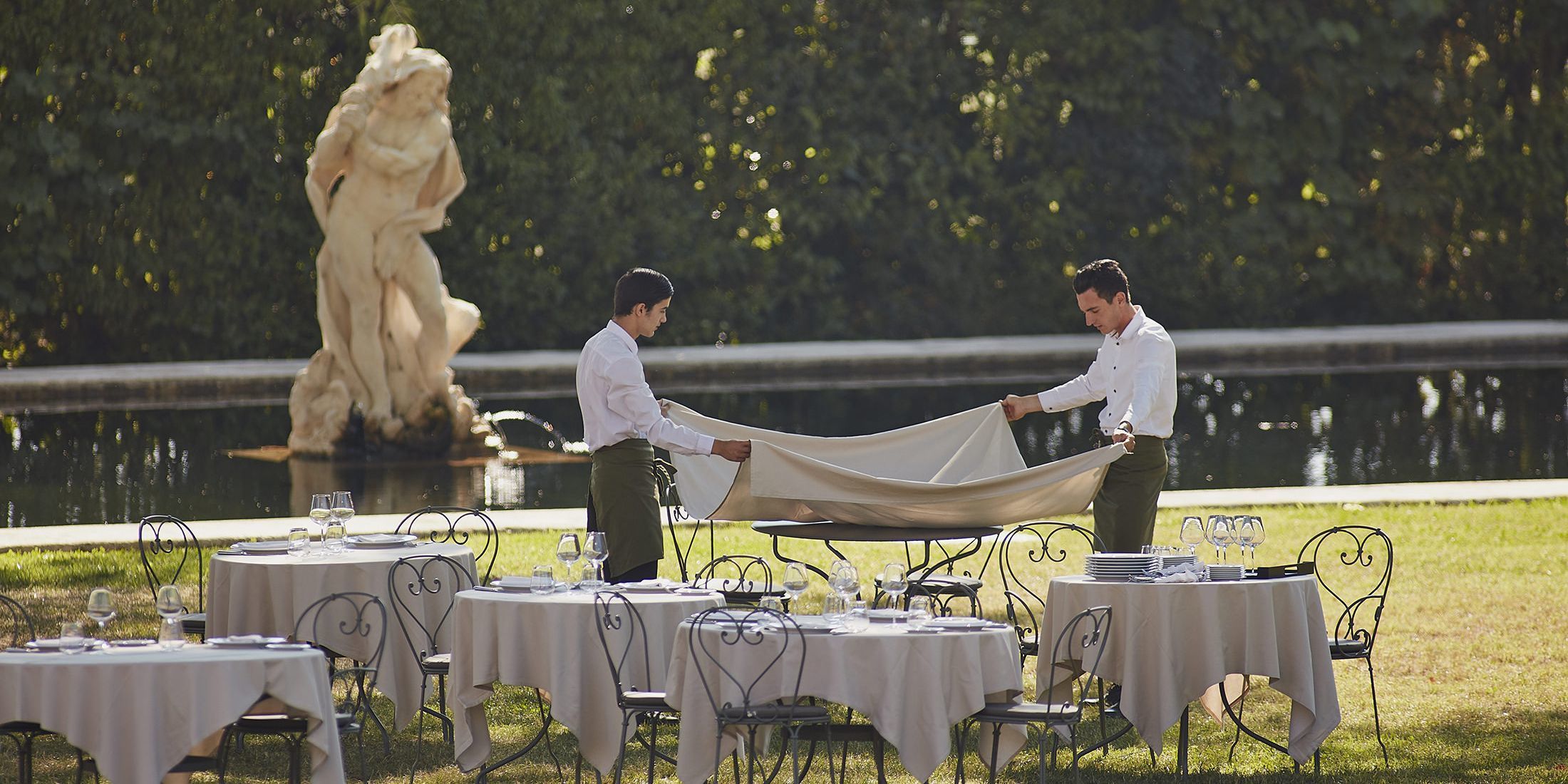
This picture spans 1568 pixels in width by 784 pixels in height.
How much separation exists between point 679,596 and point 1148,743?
151 cm

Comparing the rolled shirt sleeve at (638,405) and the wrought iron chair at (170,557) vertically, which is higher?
the rolled shirt sleeve at (638,405)

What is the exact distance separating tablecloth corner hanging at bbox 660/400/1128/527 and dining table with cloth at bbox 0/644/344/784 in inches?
101

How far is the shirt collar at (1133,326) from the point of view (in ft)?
23.3

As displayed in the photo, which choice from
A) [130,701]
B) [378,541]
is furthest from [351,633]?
[130,701]

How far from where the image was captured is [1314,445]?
15.8 meters

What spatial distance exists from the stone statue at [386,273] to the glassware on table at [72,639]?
9.08 meters

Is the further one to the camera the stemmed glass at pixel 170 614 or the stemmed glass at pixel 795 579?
the stemmed glass at pixel 795 579

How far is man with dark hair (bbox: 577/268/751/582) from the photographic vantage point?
6.68m

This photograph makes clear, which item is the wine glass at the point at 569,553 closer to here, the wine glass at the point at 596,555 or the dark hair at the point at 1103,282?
the wine glass at the point at 596,555

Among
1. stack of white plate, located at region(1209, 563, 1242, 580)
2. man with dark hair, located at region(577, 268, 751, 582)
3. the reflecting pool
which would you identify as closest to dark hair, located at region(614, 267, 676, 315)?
man with dark hair, located at region(577, 268, 751, 582)

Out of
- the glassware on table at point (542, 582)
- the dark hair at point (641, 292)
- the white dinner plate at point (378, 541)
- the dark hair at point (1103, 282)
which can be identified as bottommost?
the glassware on table at point (542, 582)

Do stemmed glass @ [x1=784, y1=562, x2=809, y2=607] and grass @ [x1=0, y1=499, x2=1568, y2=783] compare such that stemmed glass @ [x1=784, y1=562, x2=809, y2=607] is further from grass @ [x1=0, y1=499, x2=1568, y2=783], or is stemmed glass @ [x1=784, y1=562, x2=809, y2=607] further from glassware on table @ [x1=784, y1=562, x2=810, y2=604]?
grass @ [x1=0, y1=499, x2=1568, y2=783]

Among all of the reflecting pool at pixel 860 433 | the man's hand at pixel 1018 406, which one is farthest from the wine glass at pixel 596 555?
the reflecting pool at pixel 860 433

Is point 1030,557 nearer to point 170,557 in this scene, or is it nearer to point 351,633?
point 351,633
